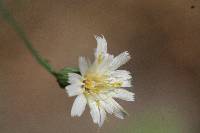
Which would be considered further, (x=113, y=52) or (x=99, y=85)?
(x=113, y=52)

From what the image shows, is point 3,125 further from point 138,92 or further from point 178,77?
point 178,77

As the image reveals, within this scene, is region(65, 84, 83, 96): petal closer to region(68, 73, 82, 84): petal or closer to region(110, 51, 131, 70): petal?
region(68, 73, 82, 84): petal

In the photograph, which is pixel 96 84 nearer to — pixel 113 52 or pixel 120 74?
pixel 120 74

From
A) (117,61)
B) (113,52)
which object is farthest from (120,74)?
(113,52)

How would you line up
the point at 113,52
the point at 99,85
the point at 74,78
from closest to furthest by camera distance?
the point at 74,78 < the point at 99,85 < the point at 113,52

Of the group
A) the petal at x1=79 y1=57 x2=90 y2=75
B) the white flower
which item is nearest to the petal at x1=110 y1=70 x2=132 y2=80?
the white flower

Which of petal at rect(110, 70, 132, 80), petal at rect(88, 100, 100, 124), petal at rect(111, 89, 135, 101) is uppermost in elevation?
petal at rect(110, 70, 132, 80)

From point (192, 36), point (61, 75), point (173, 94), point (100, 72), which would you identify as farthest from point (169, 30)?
point (61, 75)

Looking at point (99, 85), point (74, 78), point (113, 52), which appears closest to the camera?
point (74, 78)
